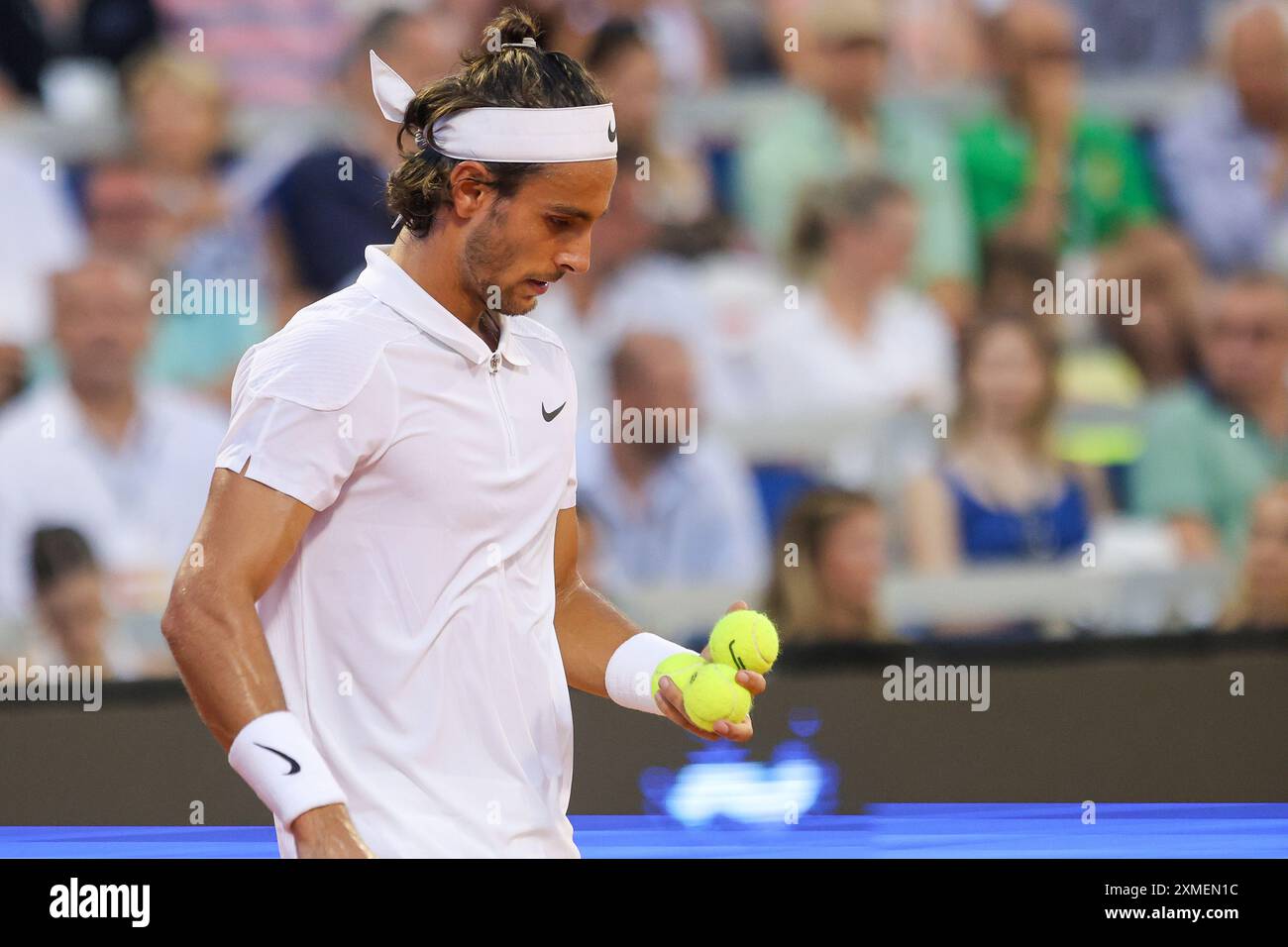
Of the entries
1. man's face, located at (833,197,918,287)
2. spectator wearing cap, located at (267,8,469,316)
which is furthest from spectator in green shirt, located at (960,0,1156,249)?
spectator wearing cap, located at (267,8,469,316)

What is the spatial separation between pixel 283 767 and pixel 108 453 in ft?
10.6

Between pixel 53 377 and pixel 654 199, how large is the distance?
6.16 ft

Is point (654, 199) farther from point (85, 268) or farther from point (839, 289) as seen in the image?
point (85, 268)

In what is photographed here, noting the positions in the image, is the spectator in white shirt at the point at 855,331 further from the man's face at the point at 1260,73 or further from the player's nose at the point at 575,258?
the player's nose at the point at 575,258

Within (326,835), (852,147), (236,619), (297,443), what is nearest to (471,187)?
(297,443)

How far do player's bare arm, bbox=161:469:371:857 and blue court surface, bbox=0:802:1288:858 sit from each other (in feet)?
6.72

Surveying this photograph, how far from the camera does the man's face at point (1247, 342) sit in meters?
6.04

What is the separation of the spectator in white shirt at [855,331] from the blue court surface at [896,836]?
3.87ft

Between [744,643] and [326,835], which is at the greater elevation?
[744,643]

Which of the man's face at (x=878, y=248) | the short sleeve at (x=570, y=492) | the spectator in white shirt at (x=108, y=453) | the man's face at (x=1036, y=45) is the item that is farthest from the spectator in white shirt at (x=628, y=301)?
the short sleeve at (x=570, y=492)

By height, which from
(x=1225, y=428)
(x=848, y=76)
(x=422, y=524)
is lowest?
(x=422, y=524)

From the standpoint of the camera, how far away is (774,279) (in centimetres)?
585

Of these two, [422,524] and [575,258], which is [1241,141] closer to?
[575,258]

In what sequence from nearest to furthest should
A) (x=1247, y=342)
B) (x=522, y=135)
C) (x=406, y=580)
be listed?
(x=406, y=580), (x=522, y=135), (x=1247, y=342)
